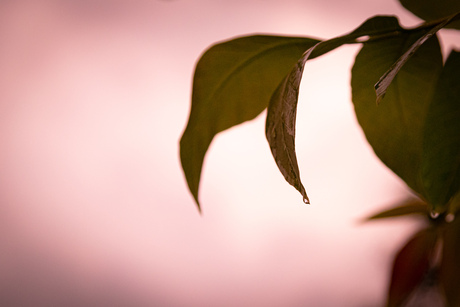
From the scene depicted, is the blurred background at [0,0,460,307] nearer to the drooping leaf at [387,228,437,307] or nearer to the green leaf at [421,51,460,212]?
the drooping leaf at [387,228,437,307]

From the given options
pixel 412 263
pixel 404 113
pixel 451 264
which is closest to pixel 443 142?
pixel 404 113

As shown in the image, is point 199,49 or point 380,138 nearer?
point 380,138

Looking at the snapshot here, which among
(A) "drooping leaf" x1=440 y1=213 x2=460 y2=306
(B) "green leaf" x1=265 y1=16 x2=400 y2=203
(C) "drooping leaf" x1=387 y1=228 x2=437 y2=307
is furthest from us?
(C) "drooping leaf" x1=387 y1=228 x2=437 y2=307

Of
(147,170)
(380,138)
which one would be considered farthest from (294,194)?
(380,138)

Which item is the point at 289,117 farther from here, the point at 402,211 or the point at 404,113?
the point at 402,211

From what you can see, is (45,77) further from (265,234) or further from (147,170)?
(265,234)

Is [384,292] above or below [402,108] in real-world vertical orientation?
below

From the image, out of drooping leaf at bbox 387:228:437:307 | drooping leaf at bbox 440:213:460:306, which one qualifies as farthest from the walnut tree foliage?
drooping leaf at bbox 387:228:437:307
